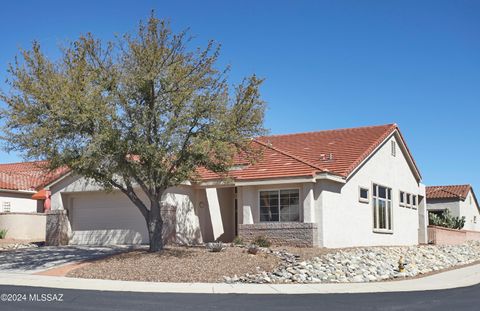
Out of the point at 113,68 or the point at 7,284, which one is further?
the point at 113,68

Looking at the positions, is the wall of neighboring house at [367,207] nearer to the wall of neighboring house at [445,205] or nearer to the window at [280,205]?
the window at [280,205]

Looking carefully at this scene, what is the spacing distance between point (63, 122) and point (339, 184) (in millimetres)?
12041

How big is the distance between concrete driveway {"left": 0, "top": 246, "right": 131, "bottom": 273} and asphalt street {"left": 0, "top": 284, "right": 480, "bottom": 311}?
4933 mm

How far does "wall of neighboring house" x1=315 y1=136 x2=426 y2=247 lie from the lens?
24984mm

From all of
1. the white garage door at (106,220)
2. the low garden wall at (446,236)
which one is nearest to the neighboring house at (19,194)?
the white garage door at (106,220)

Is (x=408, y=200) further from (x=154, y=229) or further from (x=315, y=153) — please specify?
(x=154, y=229)

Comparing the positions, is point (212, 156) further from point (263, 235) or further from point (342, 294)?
point (342, 294)

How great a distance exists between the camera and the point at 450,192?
160 ft

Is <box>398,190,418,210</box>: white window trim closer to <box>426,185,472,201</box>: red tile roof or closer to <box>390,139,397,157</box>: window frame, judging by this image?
<box>390,139,397,157</box>: window frame

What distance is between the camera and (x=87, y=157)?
19.3 meters

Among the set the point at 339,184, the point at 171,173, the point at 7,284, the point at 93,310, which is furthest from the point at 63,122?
the point at 339,184

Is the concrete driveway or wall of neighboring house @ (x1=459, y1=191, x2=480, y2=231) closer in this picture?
the concrete driveway

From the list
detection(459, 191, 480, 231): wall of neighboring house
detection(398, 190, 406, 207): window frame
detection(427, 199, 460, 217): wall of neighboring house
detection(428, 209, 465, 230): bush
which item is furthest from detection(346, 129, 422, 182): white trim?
detection(459, 191, 480, 231): wall of neighboring house

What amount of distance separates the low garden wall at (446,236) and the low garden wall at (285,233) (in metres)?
14.6
